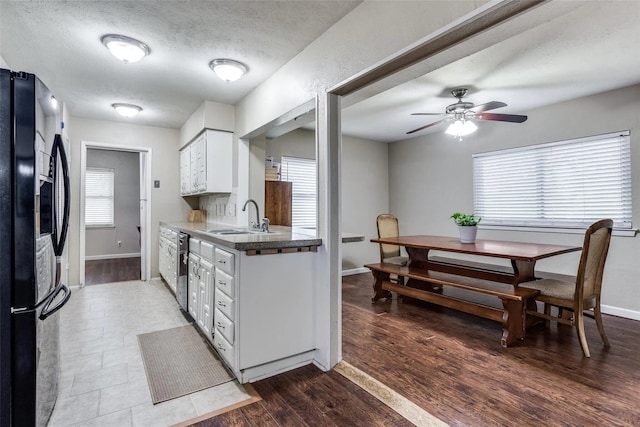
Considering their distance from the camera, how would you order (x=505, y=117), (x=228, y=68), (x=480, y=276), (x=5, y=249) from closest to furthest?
(x=5, y=249), (x=228, y=68), (x=505, y=117), (x=480, y=276)

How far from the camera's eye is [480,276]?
3363 mm

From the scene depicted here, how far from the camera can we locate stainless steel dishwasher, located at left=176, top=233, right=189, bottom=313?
3188 millimetres

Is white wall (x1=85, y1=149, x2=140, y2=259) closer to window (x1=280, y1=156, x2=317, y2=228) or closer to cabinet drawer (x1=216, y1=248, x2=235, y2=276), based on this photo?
window (x1=280, y1=156, x2=317, y2=228)

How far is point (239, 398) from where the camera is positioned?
6.42 feet

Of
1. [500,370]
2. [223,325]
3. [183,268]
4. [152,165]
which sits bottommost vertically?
[500,370]

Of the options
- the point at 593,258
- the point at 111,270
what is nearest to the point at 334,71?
the point at 593,258

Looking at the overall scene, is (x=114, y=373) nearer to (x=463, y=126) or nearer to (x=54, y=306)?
(x=54, y=306)

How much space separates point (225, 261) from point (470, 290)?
2211mm

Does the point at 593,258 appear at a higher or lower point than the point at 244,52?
lower

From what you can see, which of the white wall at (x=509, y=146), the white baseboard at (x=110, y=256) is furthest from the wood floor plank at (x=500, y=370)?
the white baseboard at (x=110, y=256)

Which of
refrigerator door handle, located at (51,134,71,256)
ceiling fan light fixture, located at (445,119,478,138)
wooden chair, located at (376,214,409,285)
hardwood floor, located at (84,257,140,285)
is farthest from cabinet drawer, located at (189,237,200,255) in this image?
ceiling fan light fixture, located at (445,119,478,138)

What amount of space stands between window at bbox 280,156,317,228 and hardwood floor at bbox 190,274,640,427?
239cm

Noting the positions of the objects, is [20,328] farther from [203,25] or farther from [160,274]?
[160,274]

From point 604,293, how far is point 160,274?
572 cm
